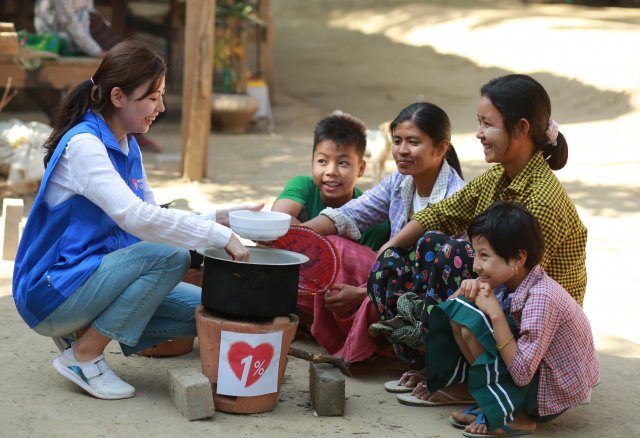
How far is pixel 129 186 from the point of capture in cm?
348

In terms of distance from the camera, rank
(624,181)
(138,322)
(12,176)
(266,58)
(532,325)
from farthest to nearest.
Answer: (266,58), (624,181), (12,176), (138,322), (532,325)

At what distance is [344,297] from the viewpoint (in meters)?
3.72

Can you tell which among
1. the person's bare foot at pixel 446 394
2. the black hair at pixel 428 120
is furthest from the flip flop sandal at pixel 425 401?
the black hair at pixel 428 120

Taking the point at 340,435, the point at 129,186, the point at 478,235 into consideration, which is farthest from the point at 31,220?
the point at 478,235

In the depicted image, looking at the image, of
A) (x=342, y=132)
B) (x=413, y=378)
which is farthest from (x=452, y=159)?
(x=413, y=378)

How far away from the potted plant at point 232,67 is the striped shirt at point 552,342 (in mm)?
8013

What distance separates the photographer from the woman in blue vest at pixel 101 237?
3150 millimetres

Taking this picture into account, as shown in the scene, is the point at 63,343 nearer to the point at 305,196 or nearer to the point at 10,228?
the point at 305,196

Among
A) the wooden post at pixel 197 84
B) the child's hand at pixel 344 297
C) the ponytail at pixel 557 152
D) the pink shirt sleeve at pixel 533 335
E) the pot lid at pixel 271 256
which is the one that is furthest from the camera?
the wooden post at pixel 197 84

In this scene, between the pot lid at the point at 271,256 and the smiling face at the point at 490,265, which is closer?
the smiling face at the point at 490,265

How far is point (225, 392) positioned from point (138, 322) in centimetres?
39

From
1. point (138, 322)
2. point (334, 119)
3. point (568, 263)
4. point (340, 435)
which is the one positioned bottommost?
point (340, 435)

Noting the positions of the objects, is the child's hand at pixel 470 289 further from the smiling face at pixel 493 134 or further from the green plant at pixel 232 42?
the green plant at pixel 232 42

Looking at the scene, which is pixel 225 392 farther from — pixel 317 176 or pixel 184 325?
pixel 317 176
